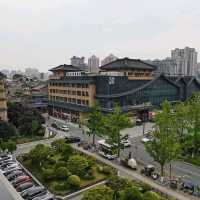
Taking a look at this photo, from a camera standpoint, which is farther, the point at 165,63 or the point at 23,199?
the point at 165,63

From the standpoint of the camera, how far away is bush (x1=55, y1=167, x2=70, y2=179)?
1214 inches

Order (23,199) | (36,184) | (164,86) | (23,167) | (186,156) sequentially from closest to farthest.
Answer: (23,199)
(36,184)
(23,167)
(186,156)
(164,86)

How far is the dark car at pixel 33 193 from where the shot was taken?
1070 inches

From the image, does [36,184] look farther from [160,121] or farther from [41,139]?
[41,139]

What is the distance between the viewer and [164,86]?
73.2 metres

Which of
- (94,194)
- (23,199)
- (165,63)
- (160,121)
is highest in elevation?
(165,63)

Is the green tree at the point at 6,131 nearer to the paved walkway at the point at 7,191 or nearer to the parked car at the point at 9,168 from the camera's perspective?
the parked car at the point at 9,168

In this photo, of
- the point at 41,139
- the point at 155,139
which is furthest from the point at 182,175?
the point at 41,139

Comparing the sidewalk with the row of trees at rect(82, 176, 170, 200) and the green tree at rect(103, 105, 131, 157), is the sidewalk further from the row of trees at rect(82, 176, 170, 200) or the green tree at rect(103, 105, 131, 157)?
the row of trees at rect(82, 176, 170, 200)

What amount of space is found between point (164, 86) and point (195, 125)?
34.2 meters

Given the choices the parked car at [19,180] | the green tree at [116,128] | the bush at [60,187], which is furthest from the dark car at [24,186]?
the green tree at [116,128]

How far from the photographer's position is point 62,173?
3086 cm

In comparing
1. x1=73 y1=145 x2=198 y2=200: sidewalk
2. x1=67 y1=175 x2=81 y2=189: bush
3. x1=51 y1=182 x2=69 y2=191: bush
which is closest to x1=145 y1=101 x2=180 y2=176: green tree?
x1=73 y1=145 x2=198 y2=200: sidewalk

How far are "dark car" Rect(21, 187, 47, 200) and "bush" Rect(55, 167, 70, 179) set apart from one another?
10.0ft
